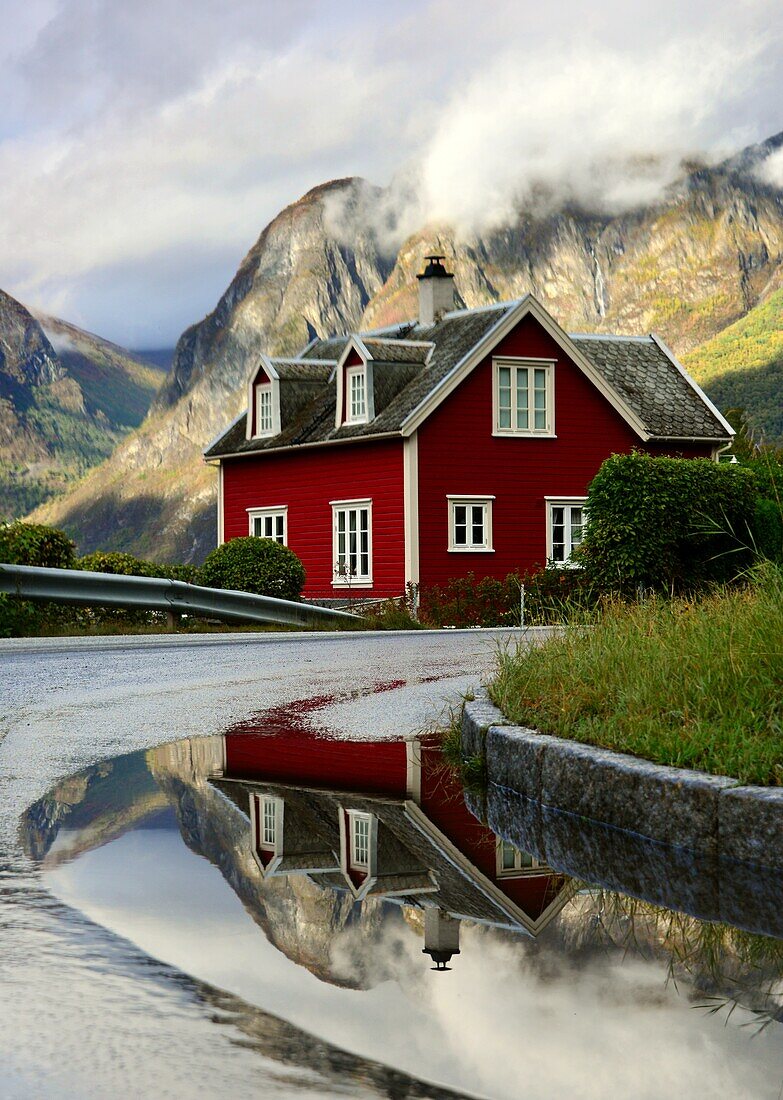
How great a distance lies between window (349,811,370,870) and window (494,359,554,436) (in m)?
28.3

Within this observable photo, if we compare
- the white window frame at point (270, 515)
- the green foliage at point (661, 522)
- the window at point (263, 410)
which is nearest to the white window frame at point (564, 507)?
the white window frame at point (270, 515)

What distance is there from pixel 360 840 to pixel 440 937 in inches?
63.1

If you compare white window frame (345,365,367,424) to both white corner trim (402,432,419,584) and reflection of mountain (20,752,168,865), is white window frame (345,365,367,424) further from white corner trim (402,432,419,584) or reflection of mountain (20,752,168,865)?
reflection of mountain (20,752,168,865)

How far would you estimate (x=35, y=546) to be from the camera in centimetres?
2214

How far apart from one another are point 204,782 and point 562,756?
1.94 metres

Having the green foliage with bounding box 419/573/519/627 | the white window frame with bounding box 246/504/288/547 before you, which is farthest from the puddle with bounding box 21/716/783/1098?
the white window frame with bounding box 246/504/288/547

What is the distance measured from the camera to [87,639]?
19.2 metres

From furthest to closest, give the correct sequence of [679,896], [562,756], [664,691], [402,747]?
[402,747]
[664,691]
[562,756]
[679,896]

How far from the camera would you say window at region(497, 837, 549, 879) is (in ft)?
18.6

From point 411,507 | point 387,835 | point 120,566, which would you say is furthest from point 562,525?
point 387,835

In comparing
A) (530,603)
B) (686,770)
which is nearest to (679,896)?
(686,770)

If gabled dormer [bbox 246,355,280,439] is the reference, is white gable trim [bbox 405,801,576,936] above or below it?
below

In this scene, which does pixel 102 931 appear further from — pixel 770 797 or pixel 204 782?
pixel 204 782

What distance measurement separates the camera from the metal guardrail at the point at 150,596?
62.7 ft
